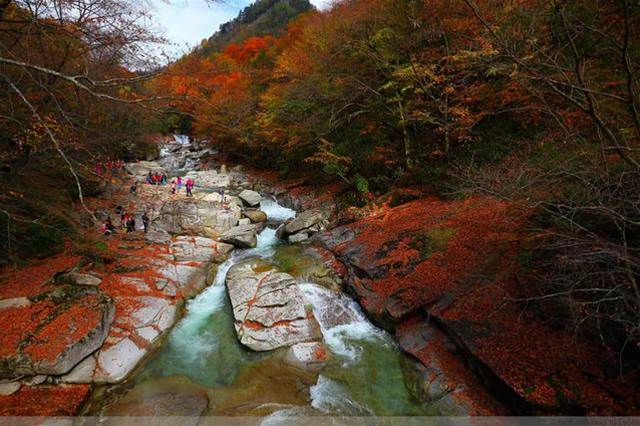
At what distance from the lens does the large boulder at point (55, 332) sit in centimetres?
587

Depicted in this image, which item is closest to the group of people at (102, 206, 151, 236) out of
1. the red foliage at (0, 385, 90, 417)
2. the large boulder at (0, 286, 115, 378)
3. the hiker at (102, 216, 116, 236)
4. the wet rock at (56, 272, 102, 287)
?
the hiker at (102, 216, 116, 236)

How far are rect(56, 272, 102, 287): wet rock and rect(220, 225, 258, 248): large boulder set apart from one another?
5.31m

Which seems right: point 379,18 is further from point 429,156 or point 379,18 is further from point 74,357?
point 74,357

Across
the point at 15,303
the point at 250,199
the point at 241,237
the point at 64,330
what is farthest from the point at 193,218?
the point at 64,330

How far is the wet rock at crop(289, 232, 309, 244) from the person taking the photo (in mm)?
13349

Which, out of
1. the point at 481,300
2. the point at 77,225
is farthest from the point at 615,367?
the point at 77,225

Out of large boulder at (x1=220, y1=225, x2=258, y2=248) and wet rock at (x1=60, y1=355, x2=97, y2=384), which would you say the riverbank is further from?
large boulder at (x1=220, y1=225, x2=258, y2=248)

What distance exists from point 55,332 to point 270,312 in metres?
4.77

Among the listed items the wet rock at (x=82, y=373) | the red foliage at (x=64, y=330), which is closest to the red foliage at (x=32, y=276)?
the red foliage at (x=64, y=330)

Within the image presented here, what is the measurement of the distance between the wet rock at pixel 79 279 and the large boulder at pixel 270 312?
373 cm

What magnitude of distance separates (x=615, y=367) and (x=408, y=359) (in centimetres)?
353

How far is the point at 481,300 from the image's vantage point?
6691 mm

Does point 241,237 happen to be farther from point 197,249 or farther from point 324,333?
point 324,333

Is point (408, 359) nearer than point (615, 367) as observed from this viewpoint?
No
